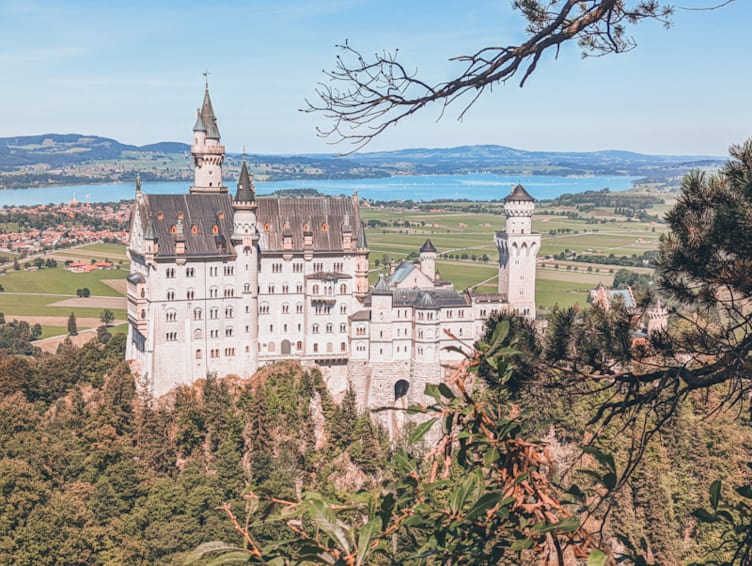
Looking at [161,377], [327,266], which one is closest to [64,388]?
[161,377]

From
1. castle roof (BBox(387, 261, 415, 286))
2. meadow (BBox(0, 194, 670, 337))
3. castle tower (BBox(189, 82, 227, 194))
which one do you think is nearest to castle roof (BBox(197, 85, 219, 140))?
castle tower (BBox(189, 82, 227, 194))

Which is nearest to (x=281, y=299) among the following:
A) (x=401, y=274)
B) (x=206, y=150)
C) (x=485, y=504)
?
(x=401, y=274)

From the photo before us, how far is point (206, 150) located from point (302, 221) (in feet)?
34.8

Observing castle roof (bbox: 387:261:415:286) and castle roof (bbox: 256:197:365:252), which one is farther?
castle roof (bbox: 387:261:415:286)

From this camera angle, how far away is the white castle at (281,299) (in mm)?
58031

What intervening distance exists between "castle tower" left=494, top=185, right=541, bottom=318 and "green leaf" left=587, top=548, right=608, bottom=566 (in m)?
56.3

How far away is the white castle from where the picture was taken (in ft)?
190

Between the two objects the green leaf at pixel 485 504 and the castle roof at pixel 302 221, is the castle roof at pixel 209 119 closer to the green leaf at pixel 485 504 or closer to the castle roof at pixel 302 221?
the castle roof at pixel 302 221

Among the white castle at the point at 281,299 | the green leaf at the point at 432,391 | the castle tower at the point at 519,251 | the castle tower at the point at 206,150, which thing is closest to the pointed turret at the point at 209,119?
the castle tower at the point at 206,150

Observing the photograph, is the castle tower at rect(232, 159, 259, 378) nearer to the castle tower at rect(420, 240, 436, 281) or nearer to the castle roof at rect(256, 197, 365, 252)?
the castle roof at rect(256, 197, 365, 252)

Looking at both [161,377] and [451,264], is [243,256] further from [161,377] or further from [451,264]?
[451,264]

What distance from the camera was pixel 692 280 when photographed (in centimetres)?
1437

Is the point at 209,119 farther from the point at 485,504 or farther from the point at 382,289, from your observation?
the point at 485,504

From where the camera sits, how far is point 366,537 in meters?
7.32
